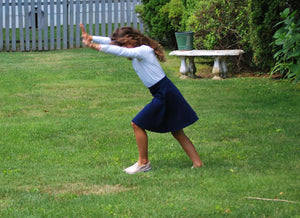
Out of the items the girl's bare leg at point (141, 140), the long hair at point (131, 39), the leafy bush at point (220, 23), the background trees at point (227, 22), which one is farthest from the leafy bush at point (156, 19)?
the girl's bare leg at point (141, 140)

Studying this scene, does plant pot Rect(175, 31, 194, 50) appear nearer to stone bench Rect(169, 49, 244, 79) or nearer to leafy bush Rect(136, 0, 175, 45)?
stone bench Rect(169, 49, 244, 79)

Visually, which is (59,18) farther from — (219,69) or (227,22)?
(219,69)

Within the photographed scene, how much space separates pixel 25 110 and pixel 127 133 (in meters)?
2.30

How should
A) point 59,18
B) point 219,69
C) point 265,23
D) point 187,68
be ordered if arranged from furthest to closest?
point 59,18, point 187,68, point 219,69, point 265,23

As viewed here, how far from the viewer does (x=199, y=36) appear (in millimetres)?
12445

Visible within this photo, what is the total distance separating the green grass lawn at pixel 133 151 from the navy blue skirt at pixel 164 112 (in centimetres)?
47

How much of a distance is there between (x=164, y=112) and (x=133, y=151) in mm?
1123

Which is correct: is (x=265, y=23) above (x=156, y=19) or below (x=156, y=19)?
below

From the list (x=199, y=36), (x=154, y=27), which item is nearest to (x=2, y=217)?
(x=199, y=36)

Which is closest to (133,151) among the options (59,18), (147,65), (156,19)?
(147,65)

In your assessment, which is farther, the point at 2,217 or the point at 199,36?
the point at 199,36

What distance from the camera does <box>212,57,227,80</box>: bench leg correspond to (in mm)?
11281

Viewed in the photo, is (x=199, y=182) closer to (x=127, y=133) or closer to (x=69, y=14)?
(x=127, y=133)

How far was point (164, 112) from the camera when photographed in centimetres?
506
